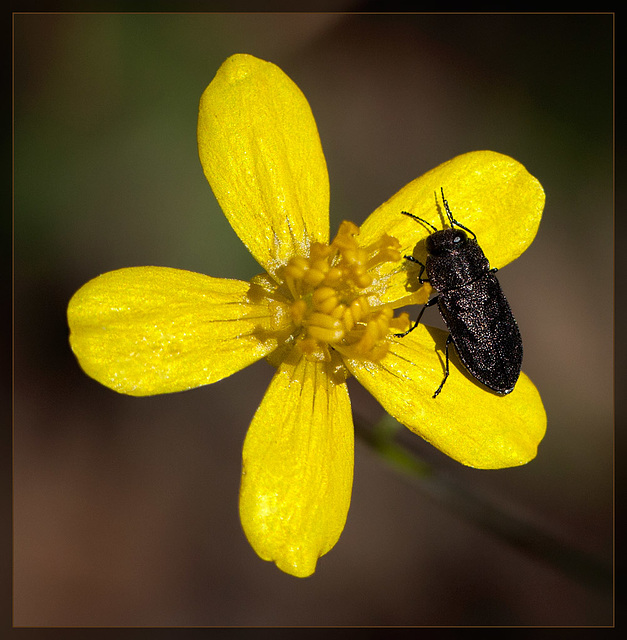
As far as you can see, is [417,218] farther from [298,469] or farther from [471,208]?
[298,469]

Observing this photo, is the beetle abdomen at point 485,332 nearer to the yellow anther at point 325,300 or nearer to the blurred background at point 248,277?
the yellow anther at point 325,300

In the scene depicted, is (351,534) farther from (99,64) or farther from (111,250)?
(99,64)

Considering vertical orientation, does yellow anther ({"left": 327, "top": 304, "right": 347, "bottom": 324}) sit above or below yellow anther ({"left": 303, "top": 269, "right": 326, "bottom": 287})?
below

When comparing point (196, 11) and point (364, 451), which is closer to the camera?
point (196, 11)

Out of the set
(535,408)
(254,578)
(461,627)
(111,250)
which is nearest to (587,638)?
(461,627)

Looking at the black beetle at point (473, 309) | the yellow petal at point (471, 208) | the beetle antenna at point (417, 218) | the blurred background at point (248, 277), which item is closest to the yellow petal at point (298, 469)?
the black beetle at point (473, 309)

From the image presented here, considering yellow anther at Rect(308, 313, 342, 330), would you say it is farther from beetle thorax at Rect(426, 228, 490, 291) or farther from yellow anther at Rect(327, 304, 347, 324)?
beetle thorax at Rect(426, 228, 490, 291)

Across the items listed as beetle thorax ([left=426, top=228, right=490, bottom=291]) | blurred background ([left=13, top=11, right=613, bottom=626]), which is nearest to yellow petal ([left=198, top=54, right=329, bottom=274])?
beetle thorax ([left=426, top=228, right=490, bottom=291])
